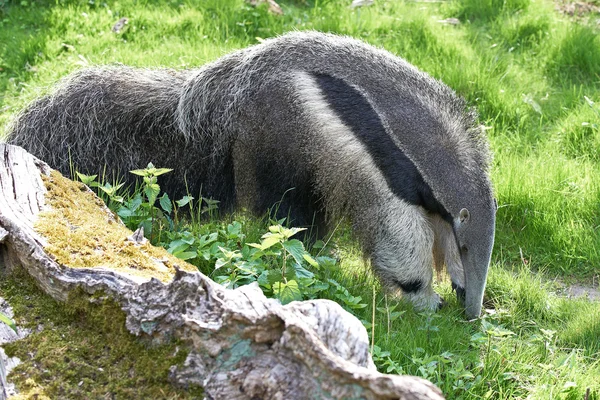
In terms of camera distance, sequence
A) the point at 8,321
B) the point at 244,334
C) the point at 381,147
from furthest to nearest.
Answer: the point at 381,147 → the point at 8,321 → the point at 244,334

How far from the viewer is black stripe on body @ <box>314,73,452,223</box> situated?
511 cm

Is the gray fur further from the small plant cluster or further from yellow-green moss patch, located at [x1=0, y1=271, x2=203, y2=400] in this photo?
yellow-green moss patch, located at [x1=0, y1=271, x2=203, y2=400]

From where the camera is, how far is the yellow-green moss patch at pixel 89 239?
3.46 meters

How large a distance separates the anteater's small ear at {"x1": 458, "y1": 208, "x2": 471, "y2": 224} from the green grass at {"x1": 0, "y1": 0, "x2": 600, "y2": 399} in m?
0.69

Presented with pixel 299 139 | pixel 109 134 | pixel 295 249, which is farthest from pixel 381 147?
pixel 109 134

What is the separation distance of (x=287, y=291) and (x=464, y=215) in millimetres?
1552

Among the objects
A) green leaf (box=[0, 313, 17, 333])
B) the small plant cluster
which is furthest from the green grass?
green leaf (box=[0, 313, 17, 333])

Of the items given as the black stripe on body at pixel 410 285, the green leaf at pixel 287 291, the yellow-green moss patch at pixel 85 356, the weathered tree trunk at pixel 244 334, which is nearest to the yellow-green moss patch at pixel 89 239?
the weathered tree trunk at pixel 244 334

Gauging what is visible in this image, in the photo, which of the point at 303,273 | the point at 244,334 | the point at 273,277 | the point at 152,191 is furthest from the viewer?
the point at 152,191

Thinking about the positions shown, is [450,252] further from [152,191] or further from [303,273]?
[152,191]

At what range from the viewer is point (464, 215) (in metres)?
4.93

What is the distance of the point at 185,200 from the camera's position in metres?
4.89

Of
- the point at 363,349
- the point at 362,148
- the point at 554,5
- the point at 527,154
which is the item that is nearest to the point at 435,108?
the point at 362,148

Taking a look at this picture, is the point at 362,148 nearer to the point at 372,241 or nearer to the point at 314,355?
the point at 372,241
